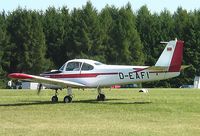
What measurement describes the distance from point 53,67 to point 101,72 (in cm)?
6084

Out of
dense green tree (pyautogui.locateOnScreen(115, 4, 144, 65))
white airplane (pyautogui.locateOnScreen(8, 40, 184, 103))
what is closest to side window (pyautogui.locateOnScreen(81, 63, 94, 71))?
white airplane (pyautogui.locateOnScreen(8, 40, 184, 103))

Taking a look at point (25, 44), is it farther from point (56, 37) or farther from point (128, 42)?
point (128, 42)

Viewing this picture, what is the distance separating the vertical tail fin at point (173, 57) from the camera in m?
25.3

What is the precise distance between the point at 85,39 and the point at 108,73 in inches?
2410

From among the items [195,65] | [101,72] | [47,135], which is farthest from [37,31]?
[47,135]

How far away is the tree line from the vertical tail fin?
56626 mm

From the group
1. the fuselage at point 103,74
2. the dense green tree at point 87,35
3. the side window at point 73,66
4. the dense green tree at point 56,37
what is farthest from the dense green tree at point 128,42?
the fuselage at point 103,74

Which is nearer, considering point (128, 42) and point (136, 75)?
point (136, 75)

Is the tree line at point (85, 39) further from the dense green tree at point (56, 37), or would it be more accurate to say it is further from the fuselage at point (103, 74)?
the fuselage at point (103, 74)

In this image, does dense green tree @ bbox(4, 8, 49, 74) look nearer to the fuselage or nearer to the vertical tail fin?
the fuselage

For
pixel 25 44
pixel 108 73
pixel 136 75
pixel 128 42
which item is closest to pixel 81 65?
pixel 108 73

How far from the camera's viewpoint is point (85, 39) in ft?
286

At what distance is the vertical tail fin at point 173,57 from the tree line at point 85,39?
56626 millimetres

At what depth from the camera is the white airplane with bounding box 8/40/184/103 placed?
25266mm
